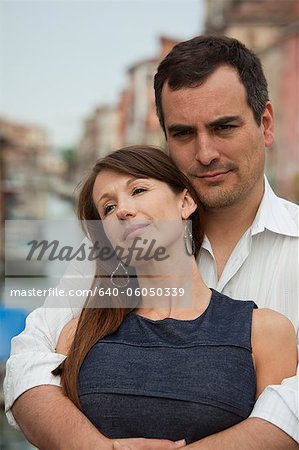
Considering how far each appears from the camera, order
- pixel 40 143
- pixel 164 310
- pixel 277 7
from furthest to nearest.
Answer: pixel 40 143 < pixel 277 7 < pixel 164 310

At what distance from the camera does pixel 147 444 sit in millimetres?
1526

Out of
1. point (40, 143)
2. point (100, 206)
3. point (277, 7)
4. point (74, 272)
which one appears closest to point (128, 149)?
point (100, 206)

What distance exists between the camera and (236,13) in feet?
84.5

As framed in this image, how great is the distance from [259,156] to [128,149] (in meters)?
0.38

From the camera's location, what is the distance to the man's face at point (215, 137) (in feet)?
6.15

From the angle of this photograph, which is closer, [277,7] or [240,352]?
[240,352]

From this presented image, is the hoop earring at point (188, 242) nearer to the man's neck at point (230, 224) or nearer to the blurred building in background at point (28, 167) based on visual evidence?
the man's neck at point (230, 224)

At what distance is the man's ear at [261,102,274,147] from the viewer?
205 cm

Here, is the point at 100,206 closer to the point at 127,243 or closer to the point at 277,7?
the point at 127,243

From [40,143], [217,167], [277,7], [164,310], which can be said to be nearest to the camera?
[164,310]

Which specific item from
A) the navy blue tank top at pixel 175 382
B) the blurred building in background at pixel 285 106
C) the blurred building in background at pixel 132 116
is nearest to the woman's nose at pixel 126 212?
the navy blue tank top at pixel 175 382

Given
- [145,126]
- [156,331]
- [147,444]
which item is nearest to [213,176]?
[156,331]

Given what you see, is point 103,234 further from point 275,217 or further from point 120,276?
point 275,217

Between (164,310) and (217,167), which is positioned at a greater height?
(217,167)
